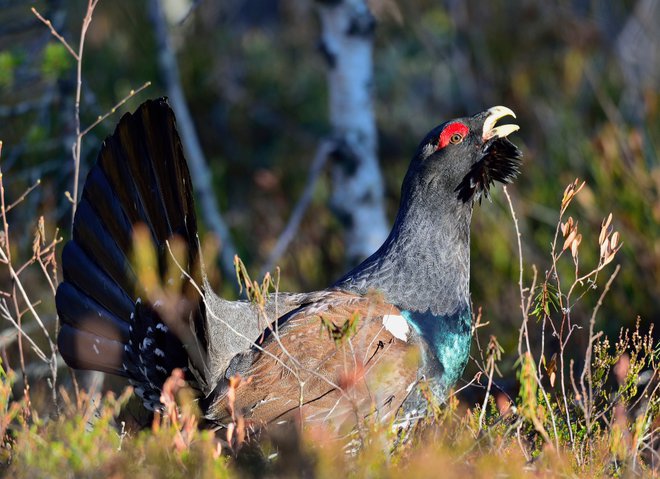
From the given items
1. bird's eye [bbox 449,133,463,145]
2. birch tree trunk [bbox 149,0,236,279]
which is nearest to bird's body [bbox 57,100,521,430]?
bird's eye [bbox 449,133,463,145]

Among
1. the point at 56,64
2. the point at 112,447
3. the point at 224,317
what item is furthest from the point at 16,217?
the point at 112,447

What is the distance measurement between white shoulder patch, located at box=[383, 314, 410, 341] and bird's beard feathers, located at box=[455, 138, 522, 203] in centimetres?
65

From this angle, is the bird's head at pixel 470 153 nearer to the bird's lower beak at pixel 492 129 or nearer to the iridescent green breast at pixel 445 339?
the bird's lower beak at pixel 492 129

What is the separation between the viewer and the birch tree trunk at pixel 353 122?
17.8 feet

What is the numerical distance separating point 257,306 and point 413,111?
22.9 ft

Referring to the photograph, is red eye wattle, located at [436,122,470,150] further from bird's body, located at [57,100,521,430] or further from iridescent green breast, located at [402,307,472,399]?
iridescent green breast, located at [402,307,472,399]

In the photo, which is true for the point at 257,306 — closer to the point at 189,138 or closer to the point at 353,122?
the point at 353,122

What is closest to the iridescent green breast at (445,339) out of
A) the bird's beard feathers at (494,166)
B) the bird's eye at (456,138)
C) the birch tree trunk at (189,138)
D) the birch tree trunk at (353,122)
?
the bird's beard feathers at (494,166)

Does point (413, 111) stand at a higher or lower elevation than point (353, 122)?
lower

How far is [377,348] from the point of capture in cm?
308

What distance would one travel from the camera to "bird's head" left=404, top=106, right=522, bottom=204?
141 inches

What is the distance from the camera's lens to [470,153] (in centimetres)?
359

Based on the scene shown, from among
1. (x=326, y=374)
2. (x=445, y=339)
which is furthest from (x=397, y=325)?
(x=326, y=374)

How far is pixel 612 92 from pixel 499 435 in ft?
21.1
